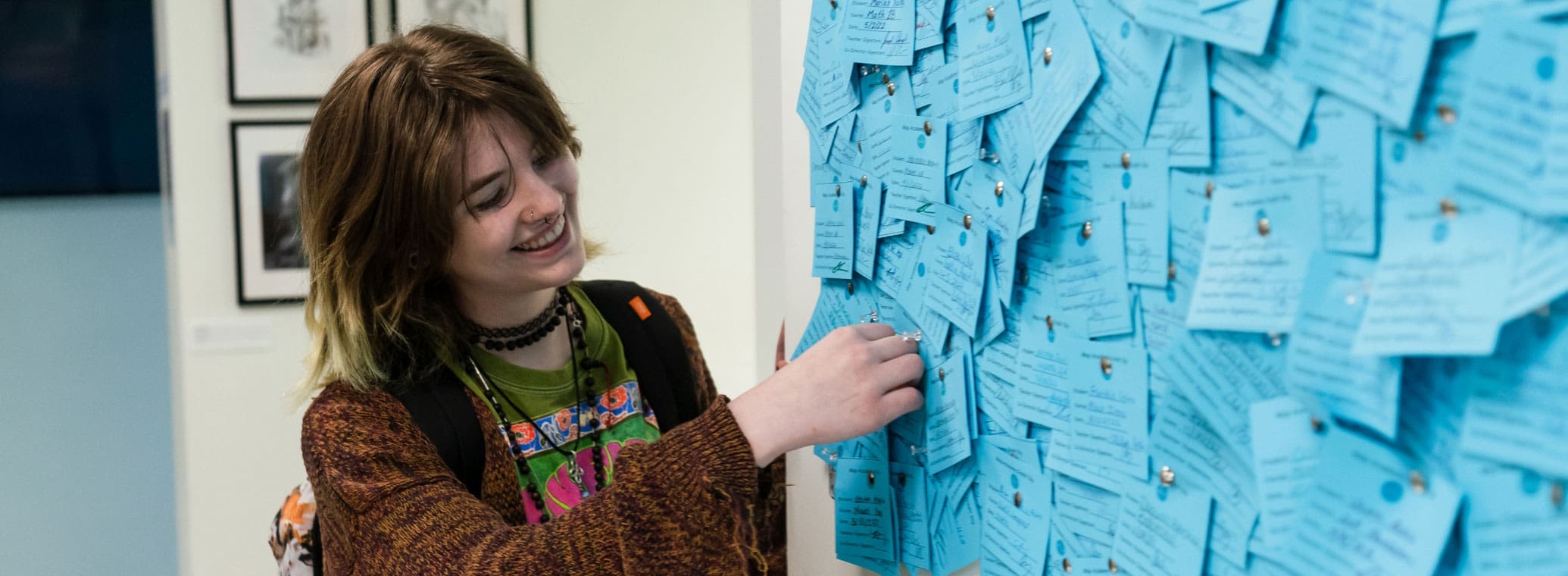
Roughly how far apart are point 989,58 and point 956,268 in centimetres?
14

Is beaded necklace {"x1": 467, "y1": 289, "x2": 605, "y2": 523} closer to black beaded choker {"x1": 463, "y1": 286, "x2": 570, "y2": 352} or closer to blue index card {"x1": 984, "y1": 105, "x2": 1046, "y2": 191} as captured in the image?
black beaded choker {"x1": 463, "y1": 286, "x2": 570, "y2": 352}

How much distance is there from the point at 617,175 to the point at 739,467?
1.99m

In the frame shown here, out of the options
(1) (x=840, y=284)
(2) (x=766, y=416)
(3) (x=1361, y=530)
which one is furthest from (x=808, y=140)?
(3) (x=1361, y=530)

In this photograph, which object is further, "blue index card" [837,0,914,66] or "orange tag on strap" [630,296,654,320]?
"orange tag on strap" [630,296,654,320]

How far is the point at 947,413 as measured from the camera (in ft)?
2.51

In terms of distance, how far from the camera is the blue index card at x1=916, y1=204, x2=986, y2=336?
705mm

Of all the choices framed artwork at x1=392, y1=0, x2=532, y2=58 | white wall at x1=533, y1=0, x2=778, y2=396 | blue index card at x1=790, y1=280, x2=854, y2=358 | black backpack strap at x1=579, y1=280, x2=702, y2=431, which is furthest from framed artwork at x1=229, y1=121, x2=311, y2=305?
blue index card at x1=790, y1=280, x2=854, y2=358

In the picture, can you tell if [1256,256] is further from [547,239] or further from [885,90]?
Answer: [547,239]

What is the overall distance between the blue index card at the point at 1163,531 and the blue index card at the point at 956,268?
0.18 meters

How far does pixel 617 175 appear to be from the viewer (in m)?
2.73

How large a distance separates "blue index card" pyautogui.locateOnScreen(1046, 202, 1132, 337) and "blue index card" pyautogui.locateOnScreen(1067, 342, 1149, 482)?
0.01m

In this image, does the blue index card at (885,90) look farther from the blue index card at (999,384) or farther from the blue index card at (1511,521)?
the blue index card at (1511,521)

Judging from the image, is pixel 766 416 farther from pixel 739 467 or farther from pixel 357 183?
pixel 357 183

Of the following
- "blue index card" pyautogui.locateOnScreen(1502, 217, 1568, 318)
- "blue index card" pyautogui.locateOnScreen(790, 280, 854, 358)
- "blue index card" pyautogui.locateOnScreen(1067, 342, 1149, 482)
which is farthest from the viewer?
"blue index card" pyautogui.locateOnScreen(790, 280, 854, 358)
